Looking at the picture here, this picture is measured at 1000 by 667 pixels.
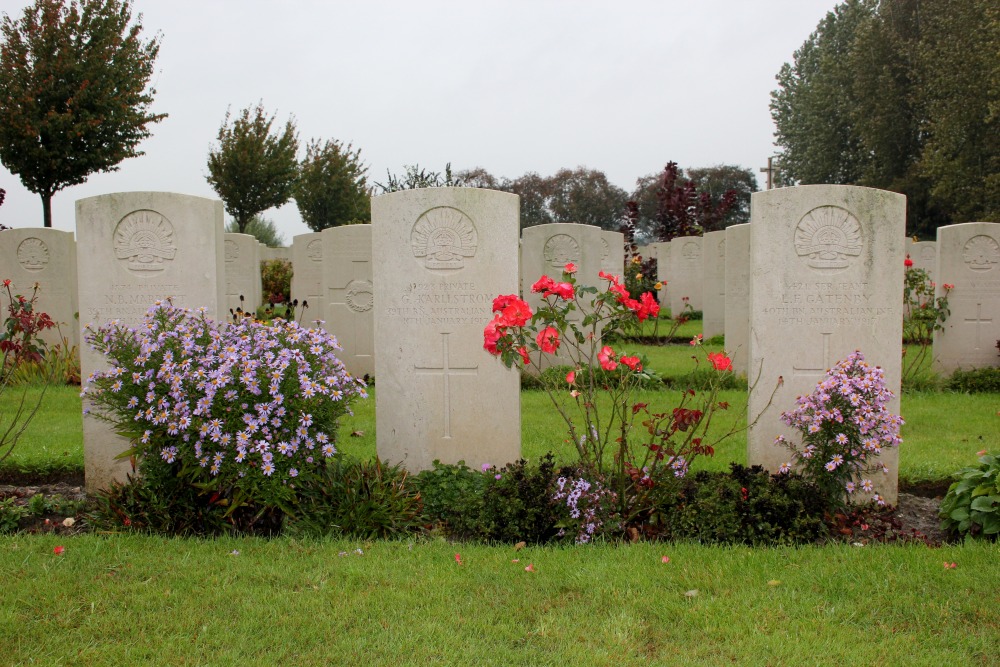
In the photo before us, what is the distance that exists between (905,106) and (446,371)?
29886mm

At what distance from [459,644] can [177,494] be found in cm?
210

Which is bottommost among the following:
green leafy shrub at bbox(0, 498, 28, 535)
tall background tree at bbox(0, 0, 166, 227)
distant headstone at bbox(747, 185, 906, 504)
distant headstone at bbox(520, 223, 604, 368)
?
green leafy shrub at bbox(0, 498, 28, 535)

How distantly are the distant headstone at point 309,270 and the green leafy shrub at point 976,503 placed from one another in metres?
8.85

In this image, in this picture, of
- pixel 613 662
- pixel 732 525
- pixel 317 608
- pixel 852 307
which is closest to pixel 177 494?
pixel 317 608

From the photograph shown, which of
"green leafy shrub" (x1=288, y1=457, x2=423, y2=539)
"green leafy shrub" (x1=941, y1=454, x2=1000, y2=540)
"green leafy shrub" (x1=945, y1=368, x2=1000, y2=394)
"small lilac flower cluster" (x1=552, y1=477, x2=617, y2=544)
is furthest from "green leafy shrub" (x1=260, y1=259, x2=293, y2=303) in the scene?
"green leafy shrub" (x1=941, y1=454, x2=1000, y2=540)

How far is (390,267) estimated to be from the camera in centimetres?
516

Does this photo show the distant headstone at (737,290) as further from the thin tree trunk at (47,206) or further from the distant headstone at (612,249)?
the thin tree trunk at (47,206)

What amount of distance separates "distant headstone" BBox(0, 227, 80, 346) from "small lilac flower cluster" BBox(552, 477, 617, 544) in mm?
8701

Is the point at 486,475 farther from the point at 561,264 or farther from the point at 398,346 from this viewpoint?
the point at 561,264

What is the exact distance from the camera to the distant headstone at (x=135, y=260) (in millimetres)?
5305

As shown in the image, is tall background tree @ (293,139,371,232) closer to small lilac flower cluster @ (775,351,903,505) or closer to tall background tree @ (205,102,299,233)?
tall background tree @ (205,102,299,233)

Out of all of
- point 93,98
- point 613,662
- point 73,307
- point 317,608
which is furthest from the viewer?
point 93,98

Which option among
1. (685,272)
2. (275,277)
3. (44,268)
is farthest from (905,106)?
(44,268)

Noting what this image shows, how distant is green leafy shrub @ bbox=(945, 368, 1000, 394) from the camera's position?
905cm
